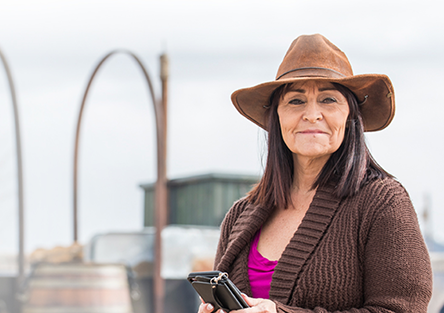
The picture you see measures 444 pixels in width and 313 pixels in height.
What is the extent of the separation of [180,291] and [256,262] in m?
3.66

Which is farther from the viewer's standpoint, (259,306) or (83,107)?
(83,107)

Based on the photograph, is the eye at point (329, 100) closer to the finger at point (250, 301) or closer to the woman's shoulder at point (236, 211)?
the woman's shoulder at point (236, 211)

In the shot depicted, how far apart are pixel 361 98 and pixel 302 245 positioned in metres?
0.49

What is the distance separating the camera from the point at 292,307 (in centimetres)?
131

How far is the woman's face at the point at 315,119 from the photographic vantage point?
148cm

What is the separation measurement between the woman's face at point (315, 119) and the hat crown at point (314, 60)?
36 mm

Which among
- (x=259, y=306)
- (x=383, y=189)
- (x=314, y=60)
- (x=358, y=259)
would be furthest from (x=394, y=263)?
(x=314, y=60)

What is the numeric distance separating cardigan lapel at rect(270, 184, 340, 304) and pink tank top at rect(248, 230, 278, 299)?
2.9 inches

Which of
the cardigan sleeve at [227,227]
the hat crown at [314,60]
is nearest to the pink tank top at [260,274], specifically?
the cardigan sleeve at [227,227]

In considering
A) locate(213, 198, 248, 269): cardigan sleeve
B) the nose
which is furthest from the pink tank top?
the nose

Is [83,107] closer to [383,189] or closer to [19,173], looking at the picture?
[19,173]

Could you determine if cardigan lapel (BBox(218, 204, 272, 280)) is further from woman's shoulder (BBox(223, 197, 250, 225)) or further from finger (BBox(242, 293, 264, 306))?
finger (BBox(242, 293, 264, 306))

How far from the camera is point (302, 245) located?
1.41 meters

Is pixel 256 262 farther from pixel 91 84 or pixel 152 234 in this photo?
pixel 91 84
